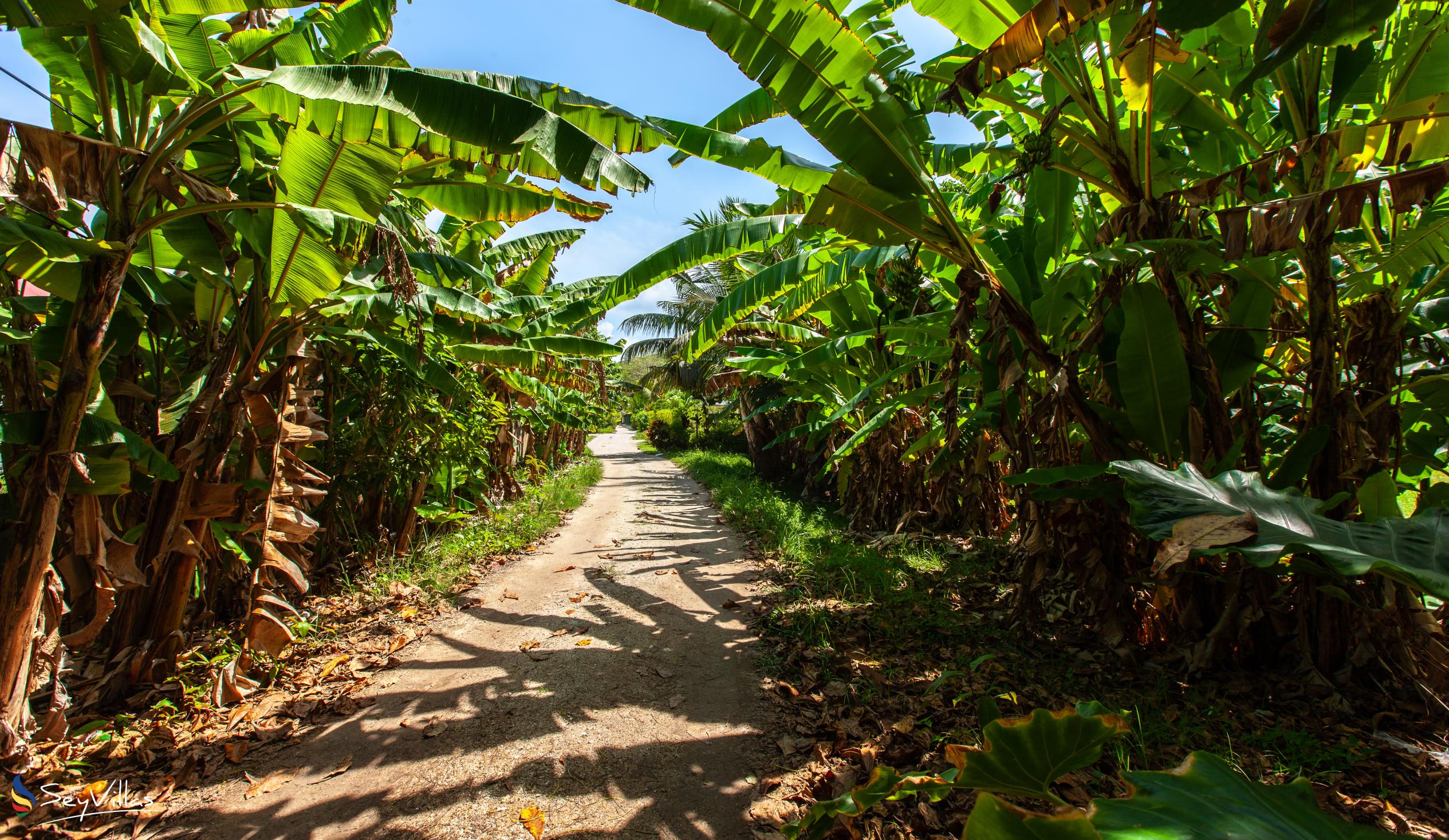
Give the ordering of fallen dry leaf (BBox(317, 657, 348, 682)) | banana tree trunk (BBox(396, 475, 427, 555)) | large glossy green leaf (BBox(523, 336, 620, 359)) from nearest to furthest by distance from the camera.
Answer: fallen dry leaf (BBox(317, 657, 348, 682))
banana tree trunk (BBox(396, 475, 427, 555))
large glossy green leaf (BBox(523, 336, 620, 359))

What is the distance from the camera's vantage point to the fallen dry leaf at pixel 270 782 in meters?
2.62

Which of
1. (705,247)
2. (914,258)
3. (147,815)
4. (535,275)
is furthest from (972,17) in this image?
(535,275)

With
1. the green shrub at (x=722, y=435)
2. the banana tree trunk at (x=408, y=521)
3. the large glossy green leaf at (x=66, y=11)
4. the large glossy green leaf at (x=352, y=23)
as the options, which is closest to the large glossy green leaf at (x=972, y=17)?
the large glossy green leaf at (x=352, y=23)

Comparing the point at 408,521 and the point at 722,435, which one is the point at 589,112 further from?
the point at 722,435

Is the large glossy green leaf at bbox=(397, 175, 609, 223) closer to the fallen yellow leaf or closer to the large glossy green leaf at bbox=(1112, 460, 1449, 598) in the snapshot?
the fallen yellow leaf

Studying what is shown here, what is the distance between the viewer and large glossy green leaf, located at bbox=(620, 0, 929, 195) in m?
2.84

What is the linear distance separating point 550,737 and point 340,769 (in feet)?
3.07

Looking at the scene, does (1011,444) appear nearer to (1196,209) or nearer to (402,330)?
(1196,209)

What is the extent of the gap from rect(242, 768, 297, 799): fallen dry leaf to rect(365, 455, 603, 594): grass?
7.88ft

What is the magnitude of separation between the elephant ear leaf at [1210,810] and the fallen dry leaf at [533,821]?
2036 mm

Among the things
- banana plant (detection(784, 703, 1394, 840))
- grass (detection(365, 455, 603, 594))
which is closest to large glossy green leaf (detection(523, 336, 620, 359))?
grass (detection(365, 455, 603, 594))

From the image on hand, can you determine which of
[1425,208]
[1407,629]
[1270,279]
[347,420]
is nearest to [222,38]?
[347,420]

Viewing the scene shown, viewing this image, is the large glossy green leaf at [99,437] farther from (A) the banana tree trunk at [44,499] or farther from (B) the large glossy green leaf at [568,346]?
(B) the large glossy green leaf at [568,346]

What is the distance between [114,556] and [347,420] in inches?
98.1
